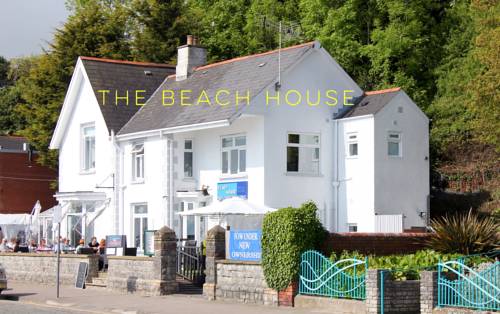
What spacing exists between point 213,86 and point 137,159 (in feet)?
15.3

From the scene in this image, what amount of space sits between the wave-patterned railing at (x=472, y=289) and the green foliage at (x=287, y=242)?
464cm

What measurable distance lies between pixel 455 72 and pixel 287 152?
15.8m

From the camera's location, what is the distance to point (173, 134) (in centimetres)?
3972

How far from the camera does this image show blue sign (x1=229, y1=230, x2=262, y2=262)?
26297mm

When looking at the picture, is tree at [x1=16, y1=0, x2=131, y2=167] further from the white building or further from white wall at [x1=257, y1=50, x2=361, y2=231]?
white wall at [x1=257, y1=50, x2=361, y2=231]

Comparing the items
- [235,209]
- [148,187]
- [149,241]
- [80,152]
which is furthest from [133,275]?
[80,152]

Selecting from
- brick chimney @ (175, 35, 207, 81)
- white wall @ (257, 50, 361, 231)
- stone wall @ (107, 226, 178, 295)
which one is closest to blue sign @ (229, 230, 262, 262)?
stone wall @ (107, 226, 178, 295)

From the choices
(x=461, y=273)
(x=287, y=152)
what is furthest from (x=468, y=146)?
(x=461, y=273)

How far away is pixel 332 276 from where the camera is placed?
23375 millimetres

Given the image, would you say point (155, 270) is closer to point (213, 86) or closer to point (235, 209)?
point (235, 209)

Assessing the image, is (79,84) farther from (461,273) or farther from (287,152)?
(461,273)

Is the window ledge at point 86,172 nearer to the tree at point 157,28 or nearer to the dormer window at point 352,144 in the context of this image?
the dormer window at point 352,144

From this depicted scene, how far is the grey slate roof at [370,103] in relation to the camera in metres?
36.7

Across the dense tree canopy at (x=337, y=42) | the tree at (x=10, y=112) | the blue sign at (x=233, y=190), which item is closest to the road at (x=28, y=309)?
the blue sign at (x=233, y=190)
